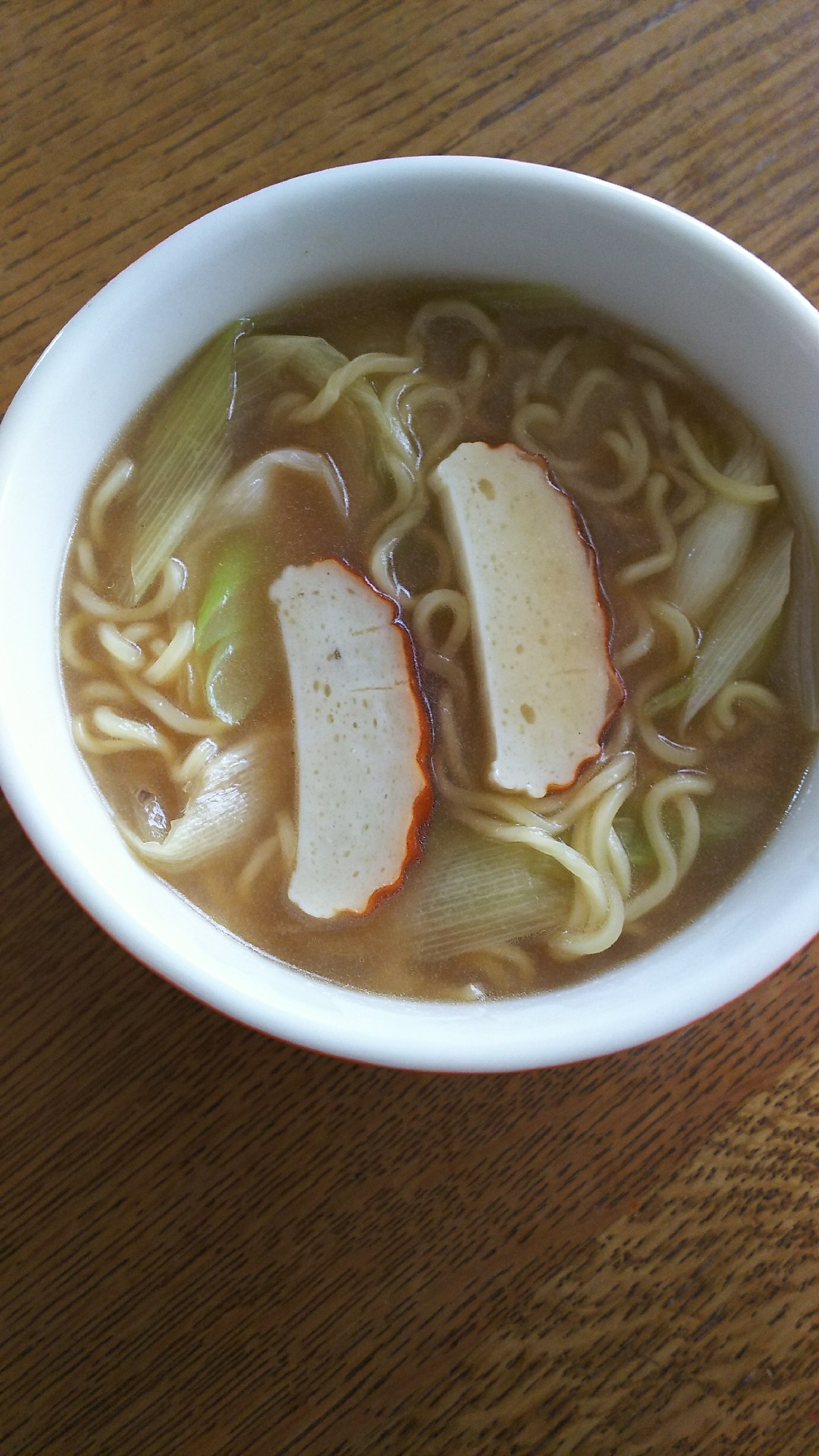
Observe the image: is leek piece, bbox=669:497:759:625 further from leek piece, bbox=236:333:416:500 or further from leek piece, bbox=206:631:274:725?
leek piece, bbox=206:631:274:725

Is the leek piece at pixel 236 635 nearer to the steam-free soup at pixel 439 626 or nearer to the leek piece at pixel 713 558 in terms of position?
the steam-free soup at pixel 439 626

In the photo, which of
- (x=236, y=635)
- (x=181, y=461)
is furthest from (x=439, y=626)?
(x=181, y=461)

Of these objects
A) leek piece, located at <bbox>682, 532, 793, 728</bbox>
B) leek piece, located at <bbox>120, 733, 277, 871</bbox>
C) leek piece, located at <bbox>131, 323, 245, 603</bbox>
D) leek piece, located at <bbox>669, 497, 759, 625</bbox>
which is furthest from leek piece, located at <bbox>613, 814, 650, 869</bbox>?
leek piece, located at <bbox>131, 323, 245, 603</bbox>

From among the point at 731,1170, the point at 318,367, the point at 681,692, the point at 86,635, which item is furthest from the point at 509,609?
the point at 731,1170

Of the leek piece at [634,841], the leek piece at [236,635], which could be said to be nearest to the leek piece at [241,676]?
the leek piece at [236,635]

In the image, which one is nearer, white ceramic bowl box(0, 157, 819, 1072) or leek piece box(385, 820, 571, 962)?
white ceramic bowl box(0, 157, 819, 1072)

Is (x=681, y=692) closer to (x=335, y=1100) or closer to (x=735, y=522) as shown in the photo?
(x=735, y=522)

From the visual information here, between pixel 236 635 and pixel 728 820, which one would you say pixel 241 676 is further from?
pixel 728 820
